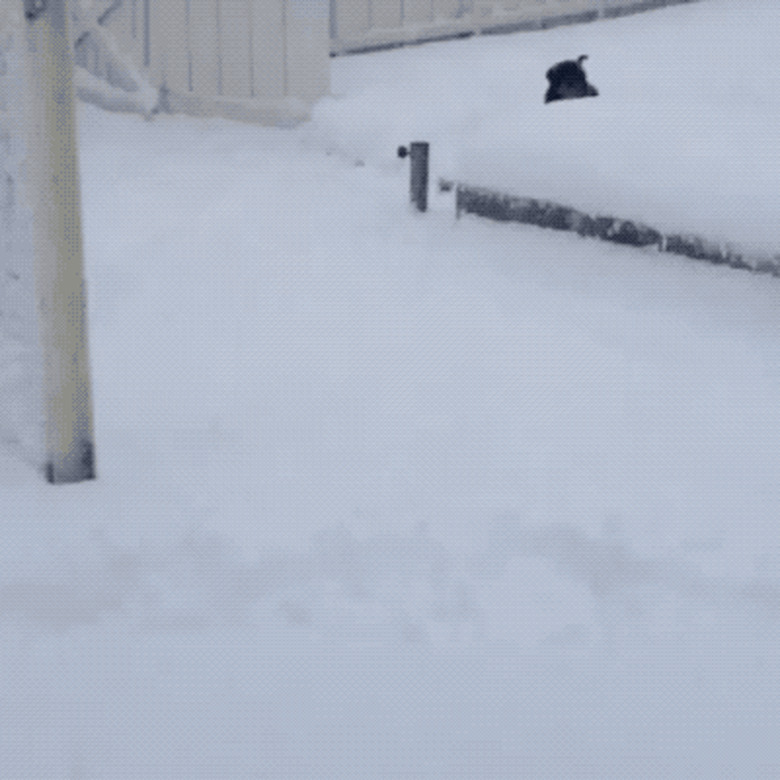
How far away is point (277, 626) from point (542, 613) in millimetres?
528

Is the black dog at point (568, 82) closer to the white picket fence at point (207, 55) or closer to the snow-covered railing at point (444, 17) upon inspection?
the white picket fence at point (207, 55)

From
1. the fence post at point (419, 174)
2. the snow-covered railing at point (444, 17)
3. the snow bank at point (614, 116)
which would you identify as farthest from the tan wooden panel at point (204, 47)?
the fence post at point (419, 174)

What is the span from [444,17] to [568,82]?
8.24ft

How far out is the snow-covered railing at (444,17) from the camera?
Result: 793 cm

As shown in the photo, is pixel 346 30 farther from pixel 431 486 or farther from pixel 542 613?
pixel 542 613

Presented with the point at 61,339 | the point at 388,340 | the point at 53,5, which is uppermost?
the point at 53,5

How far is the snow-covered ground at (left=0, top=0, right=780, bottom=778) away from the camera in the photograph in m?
1.75

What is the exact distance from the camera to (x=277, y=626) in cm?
202

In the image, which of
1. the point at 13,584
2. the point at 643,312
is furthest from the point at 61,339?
Answer: the point at 643,312

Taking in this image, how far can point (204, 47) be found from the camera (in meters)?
6.98

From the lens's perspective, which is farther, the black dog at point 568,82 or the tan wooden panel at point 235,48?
the tan wooden panel at point 235,48

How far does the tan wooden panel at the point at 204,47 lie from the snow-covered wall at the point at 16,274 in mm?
4733

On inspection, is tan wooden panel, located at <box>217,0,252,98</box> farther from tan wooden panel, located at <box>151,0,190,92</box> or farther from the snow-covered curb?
the snow-covered curb

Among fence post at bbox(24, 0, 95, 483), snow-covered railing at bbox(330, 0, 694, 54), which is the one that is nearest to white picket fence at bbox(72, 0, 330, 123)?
snow-covered railing at bbox(330, 0, 694, 54)
